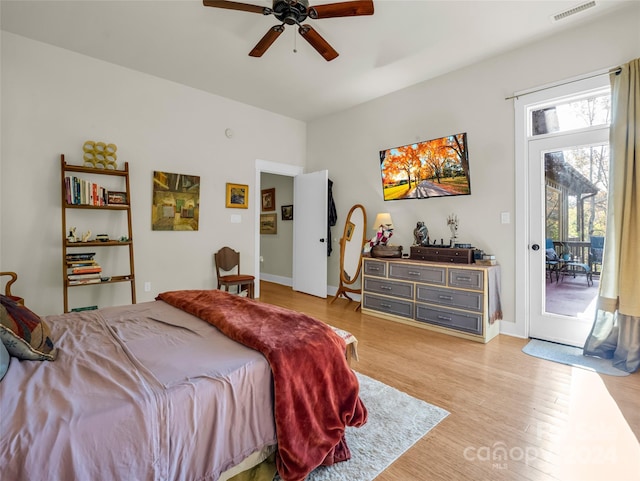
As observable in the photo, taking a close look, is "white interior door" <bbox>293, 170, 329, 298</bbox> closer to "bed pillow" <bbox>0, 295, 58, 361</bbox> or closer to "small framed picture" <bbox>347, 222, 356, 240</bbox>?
"small framed picture" <bbox>347, 222, 356, 240</bbox>

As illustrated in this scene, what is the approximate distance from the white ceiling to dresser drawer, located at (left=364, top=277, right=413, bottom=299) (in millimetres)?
2531

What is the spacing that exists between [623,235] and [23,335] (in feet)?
13.0

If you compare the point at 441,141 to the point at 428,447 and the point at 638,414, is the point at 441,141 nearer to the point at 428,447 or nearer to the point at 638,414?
the point at 638,414

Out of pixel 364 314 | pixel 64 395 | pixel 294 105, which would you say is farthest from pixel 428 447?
pixel 294 105

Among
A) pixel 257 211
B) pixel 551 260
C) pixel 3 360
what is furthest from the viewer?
pixel 257 211

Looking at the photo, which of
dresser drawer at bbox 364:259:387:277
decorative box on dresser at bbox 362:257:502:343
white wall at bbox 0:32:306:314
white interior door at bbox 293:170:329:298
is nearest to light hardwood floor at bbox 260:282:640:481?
decorative box on dresser at bbox 362:257:502:343

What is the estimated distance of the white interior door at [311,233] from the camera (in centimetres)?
512

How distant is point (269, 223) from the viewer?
6.89m

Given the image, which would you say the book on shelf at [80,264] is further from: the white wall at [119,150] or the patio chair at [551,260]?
the patio chair at [551,260]

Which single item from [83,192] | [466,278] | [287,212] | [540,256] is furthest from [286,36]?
[287,212]

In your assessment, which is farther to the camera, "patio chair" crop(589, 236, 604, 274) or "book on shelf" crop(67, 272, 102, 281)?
"book on shelf" crop(67, 272, 102, 281)

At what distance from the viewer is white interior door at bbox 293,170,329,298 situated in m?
5.12

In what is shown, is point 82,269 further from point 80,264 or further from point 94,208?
point 94,208

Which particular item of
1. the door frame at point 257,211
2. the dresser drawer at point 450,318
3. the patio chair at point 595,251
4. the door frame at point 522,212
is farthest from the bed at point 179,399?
the door frame at point 257,211
